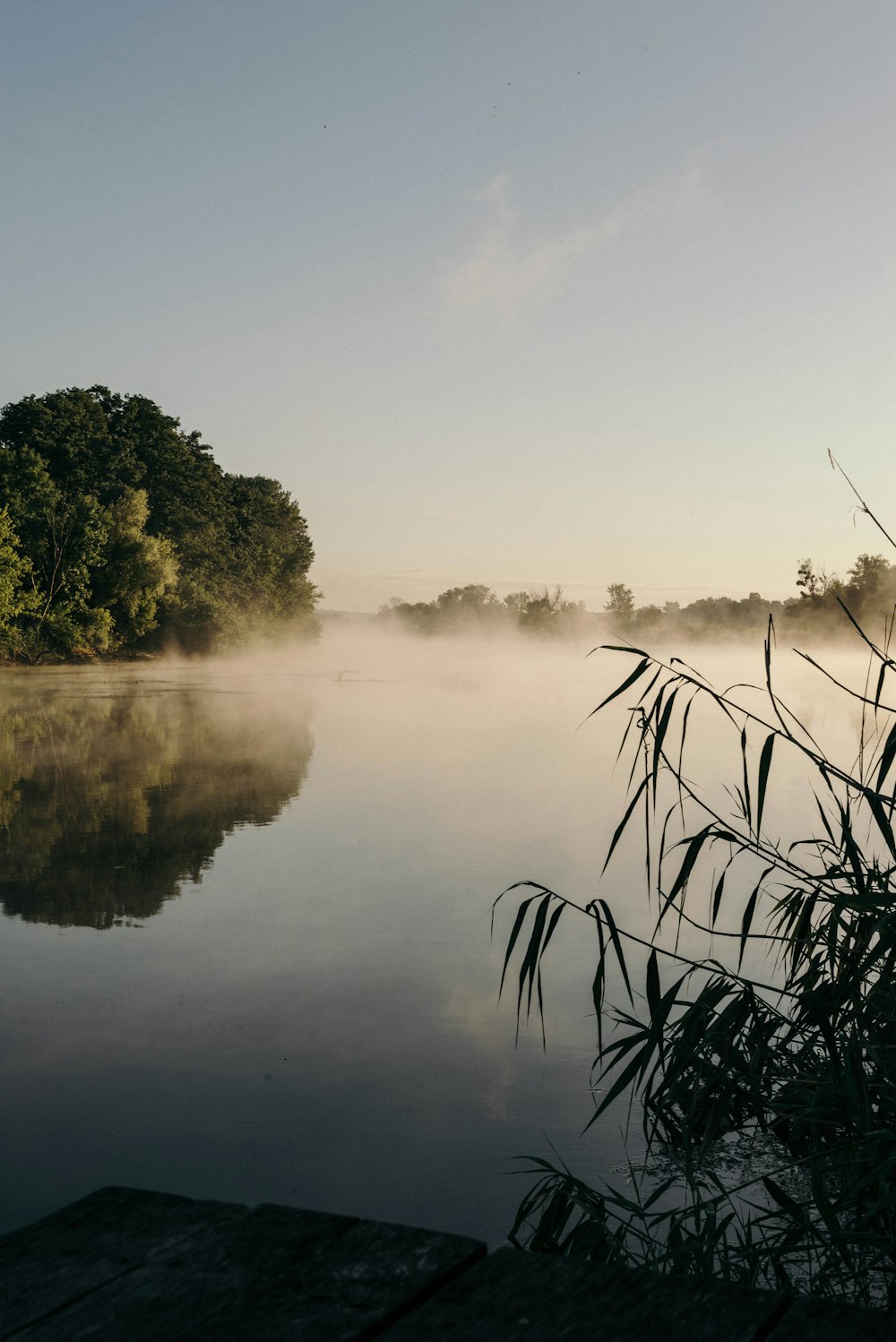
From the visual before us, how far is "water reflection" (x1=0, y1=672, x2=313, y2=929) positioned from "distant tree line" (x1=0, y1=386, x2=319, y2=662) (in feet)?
53.0

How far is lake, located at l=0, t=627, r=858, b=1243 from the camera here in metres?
3.76

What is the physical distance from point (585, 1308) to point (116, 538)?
42.3 meters

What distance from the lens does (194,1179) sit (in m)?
3.58

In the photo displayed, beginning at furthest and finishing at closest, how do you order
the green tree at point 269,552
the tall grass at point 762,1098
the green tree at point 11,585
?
the green tree at point 269,552, the green tree at point 11,585, the tall grass at point 762,1098

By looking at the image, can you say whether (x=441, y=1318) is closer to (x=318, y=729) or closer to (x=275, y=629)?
(x=318, y=729)

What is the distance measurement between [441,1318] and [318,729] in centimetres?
1846

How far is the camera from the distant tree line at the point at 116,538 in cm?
3925

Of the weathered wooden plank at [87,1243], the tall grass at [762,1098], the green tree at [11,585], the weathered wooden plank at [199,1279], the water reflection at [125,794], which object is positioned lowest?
the water reflection at [125,794]

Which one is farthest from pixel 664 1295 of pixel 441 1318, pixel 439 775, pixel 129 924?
pixel 439 775

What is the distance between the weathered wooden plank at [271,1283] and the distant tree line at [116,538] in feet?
123

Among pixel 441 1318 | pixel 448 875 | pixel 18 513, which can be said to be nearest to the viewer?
pixel 441 1318

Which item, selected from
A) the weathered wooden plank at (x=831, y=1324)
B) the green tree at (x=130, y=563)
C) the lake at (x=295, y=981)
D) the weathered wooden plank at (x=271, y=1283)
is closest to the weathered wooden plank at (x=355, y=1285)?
the weathered wooden plank at (x=271, y=1283)

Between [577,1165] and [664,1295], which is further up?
[664,1295]

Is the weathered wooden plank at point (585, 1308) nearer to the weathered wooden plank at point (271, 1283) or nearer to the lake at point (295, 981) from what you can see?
the weathered wooden plank at point (271, 1283)
